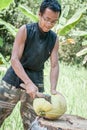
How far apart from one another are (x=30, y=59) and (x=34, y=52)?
7 cm

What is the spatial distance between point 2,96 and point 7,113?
0.17 meters

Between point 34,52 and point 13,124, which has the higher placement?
point 34,52

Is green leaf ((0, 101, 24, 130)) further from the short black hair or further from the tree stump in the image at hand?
the short black hair

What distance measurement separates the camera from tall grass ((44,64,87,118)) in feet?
20.0

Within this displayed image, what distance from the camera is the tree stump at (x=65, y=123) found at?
283 cm

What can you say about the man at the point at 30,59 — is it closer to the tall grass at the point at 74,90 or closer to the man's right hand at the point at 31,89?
the man's right hand at the point at 31,89

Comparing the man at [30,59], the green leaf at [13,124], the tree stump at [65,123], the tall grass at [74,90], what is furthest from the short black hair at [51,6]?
the tall grass at [74,90]

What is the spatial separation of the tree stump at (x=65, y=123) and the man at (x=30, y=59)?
0.25 meters

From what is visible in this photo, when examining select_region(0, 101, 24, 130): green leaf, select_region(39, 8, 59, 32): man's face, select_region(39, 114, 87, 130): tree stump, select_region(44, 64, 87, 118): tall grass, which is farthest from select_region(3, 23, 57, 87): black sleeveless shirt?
select_region(44, 64, 87, 118): tall grass

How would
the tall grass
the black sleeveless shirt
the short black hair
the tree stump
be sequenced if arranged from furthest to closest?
the tall grass → the black sleeveless shirt → the short black hair → the tree stump

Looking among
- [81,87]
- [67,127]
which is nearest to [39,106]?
[67,127]

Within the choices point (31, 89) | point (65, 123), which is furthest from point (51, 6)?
point (65, 123)

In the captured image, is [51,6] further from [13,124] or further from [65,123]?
[13,124]

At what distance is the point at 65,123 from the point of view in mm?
2955
